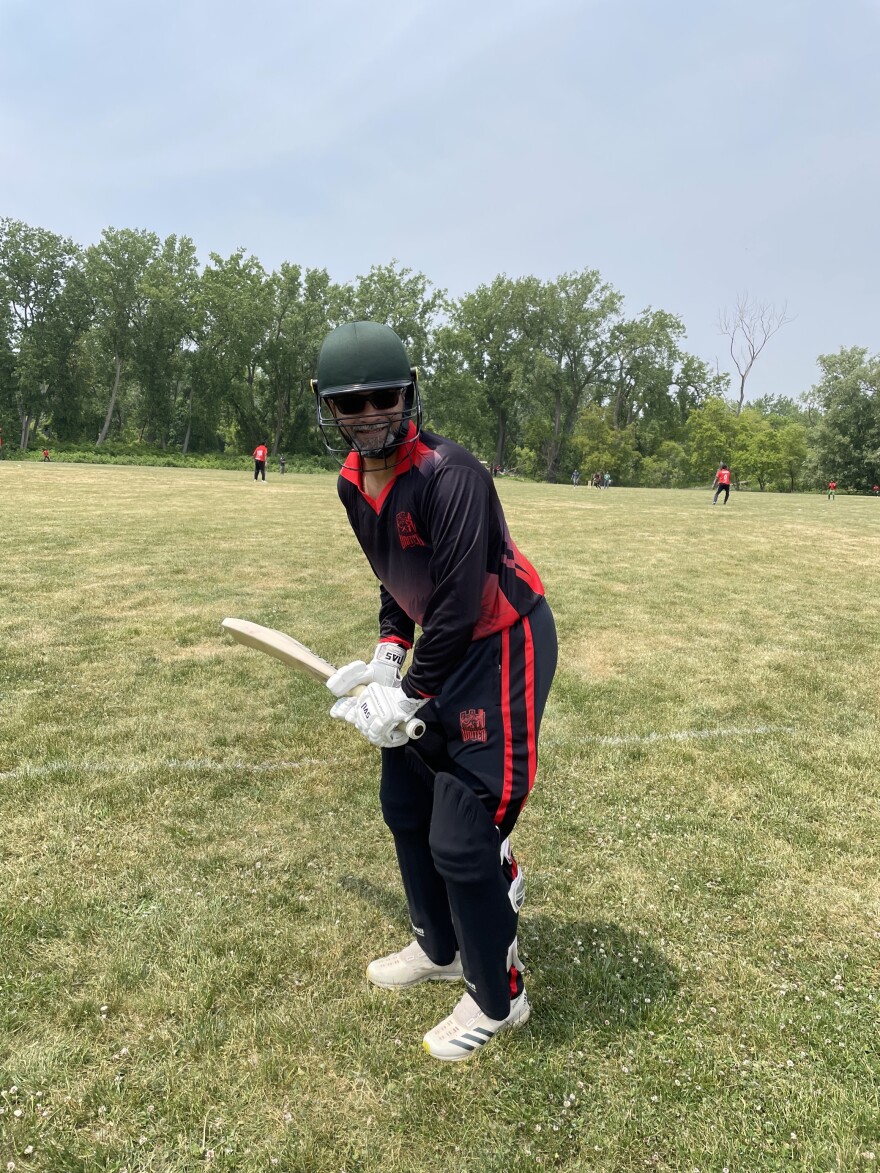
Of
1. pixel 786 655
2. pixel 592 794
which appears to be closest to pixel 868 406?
pixel 786 655

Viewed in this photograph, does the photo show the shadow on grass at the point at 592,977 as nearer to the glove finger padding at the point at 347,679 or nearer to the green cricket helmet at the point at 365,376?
the glove finger padding at the point at 347,679

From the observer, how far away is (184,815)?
3.89m

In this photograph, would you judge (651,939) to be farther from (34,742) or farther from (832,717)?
(34,742)

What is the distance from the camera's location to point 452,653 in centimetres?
211

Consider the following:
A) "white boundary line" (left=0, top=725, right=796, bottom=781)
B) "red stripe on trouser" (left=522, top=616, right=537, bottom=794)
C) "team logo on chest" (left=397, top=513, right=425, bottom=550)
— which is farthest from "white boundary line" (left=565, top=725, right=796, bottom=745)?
"team logo on chest" (left=397, top=513, right=425, bottom=550)

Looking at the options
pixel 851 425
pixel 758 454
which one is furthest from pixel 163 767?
pixel 758 454

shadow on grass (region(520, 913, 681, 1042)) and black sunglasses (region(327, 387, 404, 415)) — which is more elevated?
black sunglasses (region(327, 387, 404, 415))

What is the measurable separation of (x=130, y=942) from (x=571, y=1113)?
192 centimetres

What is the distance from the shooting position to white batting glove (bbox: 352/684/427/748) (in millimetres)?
2186

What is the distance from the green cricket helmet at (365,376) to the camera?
6.93ft

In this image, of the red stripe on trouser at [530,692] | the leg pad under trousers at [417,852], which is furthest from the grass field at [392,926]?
the red stripe on trouser at [530,692]

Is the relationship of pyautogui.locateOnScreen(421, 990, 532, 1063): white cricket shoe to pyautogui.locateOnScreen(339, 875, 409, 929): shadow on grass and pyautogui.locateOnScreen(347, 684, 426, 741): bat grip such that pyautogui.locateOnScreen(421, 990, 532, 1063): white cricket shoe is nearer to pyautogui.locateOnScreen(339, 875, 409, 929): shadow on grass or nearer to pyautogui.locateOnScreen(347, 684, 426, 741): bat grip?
pyautogui.locateOnScreen(339, 875, 409, 929): shadow on grass

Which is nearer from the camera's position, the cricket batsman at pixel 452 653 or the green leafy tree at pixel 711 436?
the cricket batsman at pixel 452 653

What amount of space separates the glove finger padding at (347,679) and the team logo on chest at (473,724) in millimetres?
416
